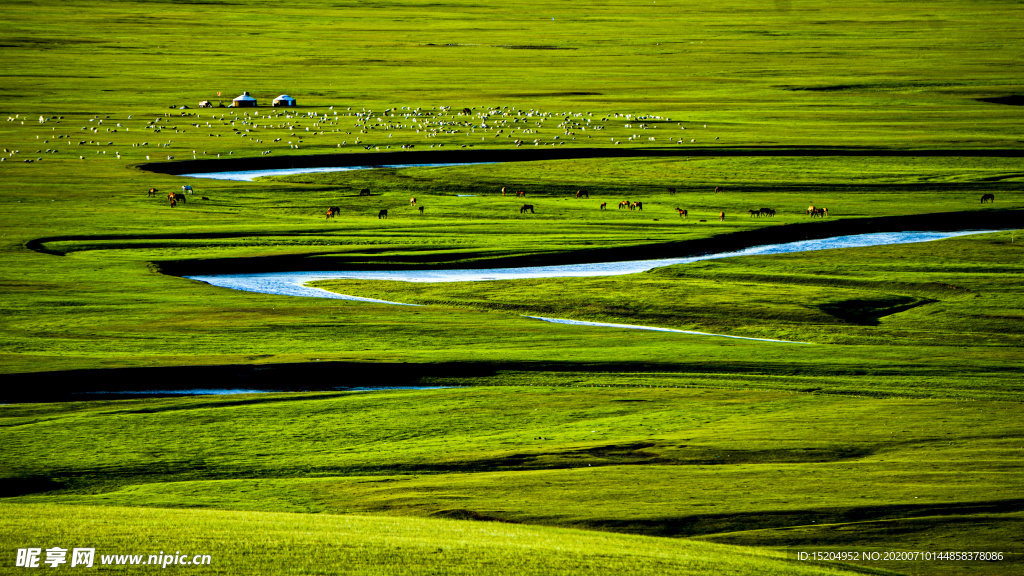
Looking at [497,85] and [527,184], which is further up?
[497,85]

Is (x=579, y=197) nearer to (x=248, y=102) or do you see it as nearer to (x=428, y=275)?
(x=428, y=275)

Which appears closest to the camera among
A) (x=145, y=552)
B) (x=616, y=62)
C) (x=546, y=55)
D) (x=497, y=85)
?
(x=145, y=552)

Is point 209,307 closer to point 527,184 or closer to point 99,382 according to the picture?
point 99,382

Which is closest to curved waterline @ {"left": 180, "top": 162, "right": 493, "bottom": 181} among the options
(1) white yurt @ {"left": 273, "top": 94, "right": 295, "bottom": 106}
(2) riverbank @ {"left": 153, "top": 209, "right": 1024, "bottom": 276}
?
(2) riverbank @ {"left": 153, "top": 209, "right": 1024, "bottom": 276}

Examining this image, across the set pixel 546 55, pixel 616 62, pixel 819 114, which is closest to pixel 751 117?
pixel 819 114

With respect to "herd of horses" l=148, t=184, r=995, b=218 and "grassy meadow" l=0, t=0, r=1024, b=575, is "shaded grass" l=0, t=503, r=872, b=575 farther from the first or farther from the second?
"herd of horses" l=148, t=184, r=995, b=218

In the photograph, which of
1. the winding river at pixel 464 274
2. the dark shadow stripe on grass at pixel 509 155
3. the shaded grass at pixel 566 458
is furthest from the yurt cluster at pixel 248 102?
the shaded grass at pixel 566 458

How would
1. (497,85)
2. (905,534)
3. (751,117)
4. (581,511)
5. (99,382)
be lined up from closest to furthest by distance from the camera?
(905,534)
(581,511)
(99,382)
(751,117)
(497,85)

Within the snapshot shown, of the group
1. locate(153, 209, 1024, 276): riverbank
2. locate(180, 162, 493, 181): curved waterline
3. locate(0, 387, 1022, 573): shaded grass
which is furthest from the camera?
locate(180, 162, 493, 181): curved waterline

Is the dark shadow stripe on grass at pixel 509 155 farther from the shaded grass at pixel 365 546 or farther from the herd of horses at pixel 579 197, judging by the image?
the shaded grass at pixel 365 546
